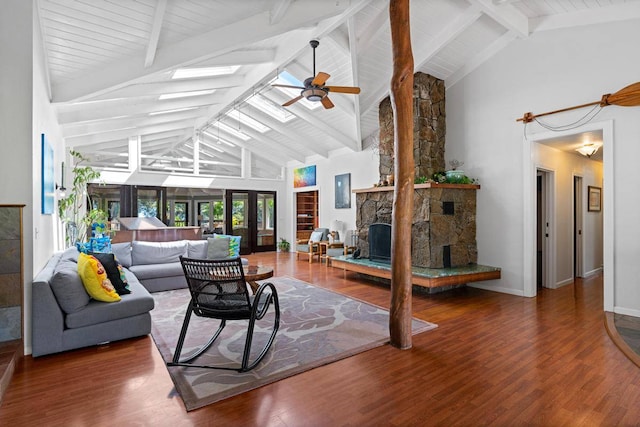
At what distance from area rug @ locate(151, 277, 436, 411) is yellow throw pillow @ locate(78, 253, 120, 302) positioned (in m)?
0.61

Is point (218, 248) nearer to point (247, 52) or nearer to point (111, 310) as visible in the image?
point (111, 310)

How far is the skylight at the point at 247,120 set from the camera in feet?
28.2

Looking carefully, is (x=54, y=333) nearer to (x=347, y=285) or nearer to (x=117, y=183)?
(x=347, y=285)

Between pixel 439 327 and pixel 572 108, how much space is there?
139 inches

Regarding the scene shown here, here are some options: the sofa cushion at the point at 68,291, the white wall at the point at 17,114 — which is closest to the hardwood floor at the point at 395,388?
the sofa cushion at the point at 68,291

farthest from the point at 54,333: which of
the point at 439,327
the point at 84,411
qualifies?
the point at 439,327

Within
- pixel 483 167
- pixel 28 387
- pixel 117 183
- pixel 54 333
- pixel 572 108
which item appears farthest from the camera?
pixel 117 183

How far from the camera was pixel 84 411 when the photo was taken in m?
2.12

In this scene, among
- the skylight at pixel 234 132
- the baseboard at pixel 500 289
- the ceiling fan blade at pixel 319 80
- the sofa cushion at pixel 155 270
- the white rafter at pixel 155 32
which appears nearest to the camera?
the white rafter at pixel 155 32

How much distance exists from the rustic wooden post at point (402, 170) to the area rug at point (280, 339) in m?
0.50

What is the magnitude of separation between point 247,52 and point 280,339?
4266mm

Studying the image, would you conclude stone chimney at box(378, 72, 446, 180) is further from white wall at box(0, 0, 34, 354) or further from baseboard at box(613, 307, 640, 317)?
white wall at box(0, 0, 34, 354)

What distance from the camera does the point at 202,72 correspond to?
573 cm

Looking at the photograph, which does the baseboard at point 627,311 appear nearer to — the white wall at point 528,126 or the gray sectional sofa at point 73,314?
the white wall at point 528,126
